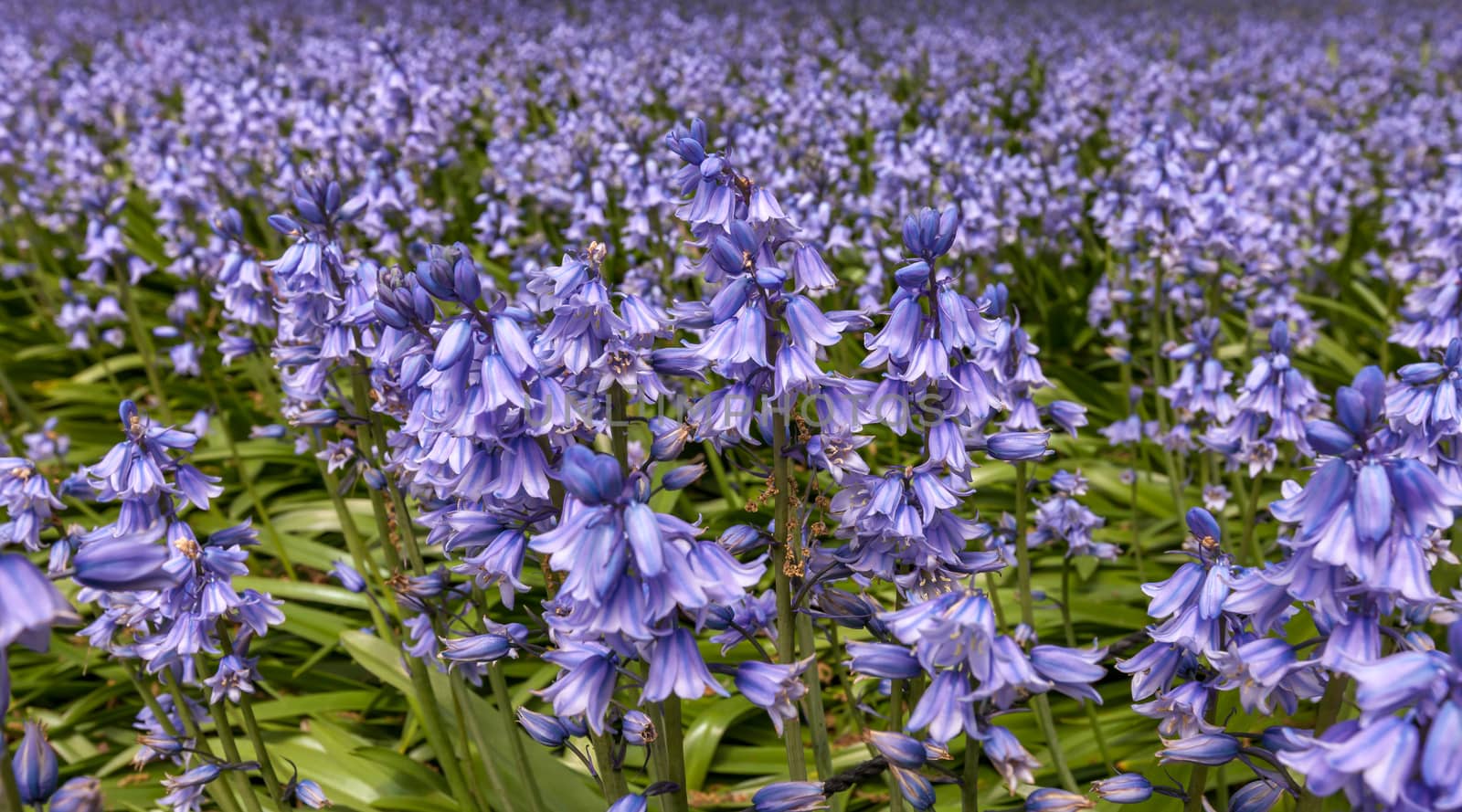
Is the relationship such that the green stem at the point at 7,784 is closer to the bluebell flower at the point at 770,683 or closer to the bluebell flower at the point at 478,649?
the bluebell flower at the point at 478,649

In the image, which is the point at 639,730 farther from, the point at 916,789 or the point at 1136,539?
the point at 1136,539

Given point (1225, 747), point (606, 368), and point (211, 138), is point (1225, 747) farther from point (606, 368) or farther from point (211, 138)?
point (211, 138)

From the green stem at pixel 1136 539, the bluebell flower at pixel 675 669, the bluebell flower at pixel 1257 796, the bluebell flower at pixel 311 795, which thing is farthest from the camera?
the green stem at pixel 1136 539

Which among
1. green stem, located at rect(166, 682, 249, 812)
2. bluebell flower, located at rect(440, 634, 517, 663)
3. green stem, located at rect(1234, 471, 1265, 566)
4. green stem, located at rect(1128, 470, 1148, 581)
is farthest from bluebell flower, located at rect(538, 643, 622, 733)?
green stem, located at rect(1128, 470, 1148, 581)

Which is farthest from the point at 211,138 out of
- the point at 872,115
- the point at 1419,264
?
the point at 1419,264

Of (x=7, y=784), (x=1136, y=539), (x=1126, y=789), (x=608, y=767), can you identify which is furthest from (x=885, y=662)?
(x=1136, y=539)

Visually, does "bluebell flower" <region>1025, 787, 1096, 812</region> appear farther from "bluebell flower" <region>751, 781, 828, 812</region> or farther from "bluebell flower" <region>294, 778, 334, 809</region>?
"bluebell flower" <region>294, 778, 334, 809</region>

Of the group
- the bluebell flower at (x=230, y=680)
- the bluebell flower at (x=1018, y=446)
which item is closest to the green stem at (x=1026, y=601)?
the bluebell flower at (x=1018, y=446)

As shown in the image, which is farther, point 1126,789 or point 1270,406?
point 1270,406
